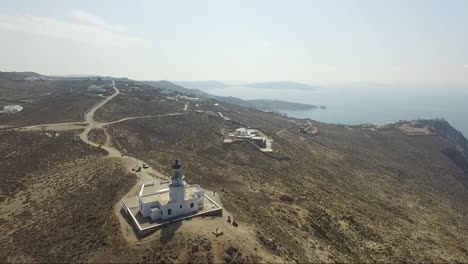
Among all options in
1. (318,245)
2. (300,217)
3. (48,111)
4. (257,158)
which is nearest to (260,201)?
(300,217)

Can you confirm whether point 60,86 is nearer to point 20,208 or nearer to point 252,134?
point 252,134

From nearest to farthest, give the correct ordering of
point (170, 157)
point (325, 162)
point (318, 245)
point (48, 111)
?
1. point (318, 245)
2. point (170, 157)
3. point (325, 162)
4. point (48, 111)

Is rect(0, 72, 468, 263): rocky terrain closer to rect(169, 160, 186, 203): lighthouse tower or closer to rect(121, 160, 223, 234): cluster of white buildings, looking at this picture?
rect(121, 160, 223, 234): cluster of white buildings

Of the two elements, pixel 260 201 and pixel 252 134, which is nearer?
pixel 260 201

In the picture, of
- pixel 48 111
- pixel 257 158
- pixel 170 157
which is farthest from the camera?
pixel 48 111

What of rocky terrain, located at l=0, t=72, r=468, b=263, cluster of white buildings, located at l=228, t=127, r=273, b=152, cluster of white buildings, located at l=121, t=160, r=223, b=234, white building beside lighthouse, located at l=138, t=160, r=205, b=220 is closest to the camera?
rocky terrain, located at l=0, t=72, r=468, b=263

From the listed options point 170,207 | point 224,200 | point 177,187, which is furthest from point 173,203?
point 224,200

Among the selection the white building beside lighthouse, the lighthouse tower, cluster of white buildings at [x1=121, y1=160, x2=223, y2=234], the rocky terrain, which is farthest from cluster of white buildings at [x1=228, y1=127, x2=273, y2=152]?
the lighthouse tower

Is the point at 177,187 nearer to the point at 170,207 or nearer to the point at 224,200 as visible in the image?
the point at 170,207
